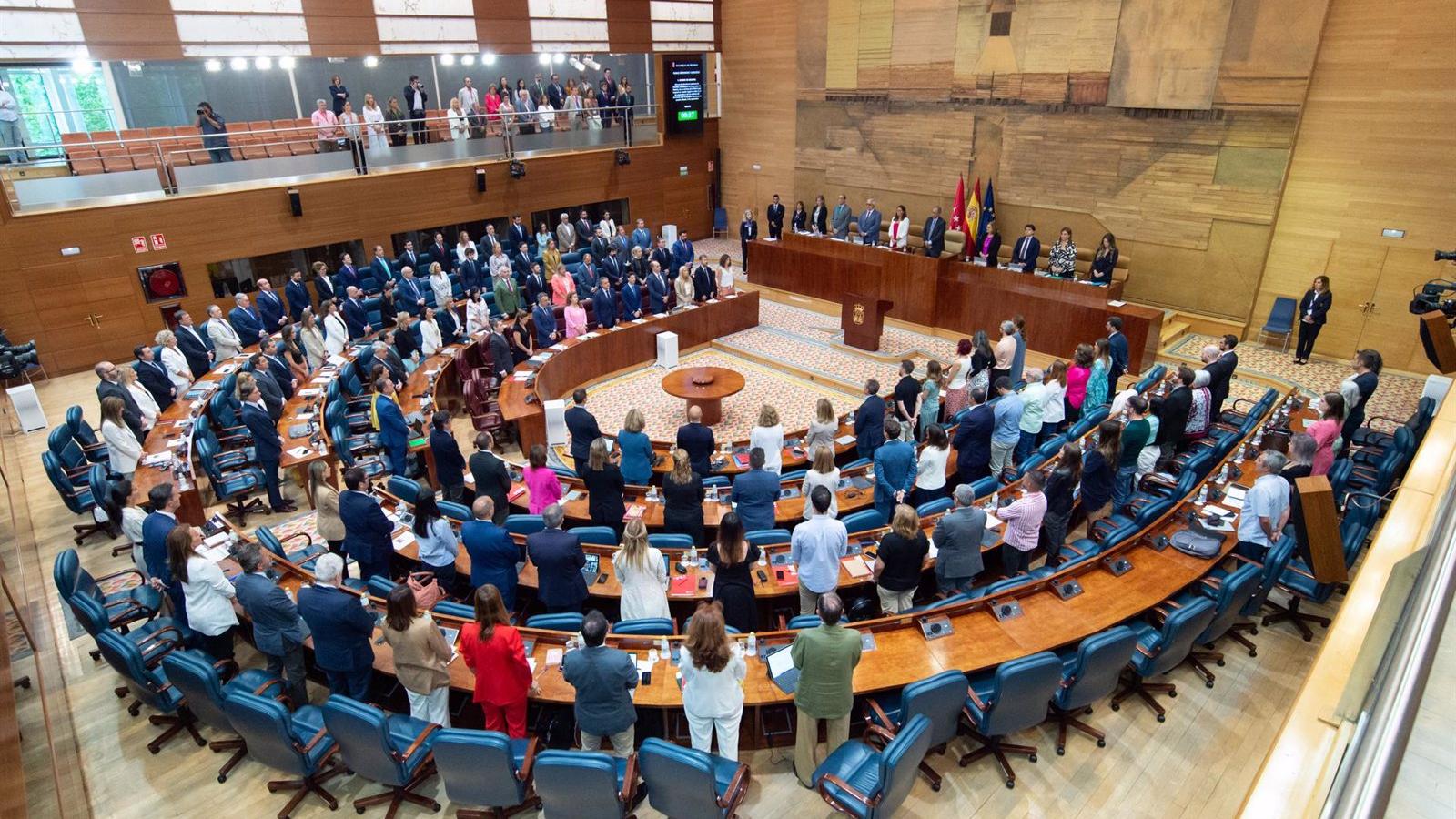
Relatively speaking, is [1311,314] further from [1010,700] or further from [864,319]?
[1010,700]

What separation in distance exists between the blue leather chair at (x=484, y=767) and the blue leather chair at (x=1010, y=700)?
9.50 feet

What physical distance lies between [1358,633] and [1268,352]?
478 inches

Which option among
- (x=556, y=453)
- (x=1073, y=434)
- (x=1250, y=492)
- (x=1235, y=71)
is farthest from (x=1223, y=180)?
(x=556, y=453)

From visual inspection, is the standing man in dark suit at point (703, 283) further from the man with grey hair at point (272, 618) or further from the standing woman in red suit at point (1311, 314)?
the man with grey hair at point (272, 618)

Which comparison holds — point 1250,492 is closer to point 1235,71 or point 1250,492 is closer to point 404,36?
point 1235,71

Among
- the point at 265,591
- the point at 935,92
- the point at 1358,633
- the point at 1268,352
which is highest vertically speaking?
the point at 935,92

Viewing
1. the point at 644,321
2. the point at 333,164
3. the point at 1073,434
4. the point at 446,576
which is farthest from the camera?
the point at 333,164

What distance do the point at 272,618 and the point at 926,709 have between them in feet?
14.8

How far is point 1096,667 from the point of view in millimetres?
5168

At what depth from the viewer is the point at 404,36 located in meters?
16.1

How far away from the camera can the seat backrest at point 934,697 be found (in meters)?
4.69

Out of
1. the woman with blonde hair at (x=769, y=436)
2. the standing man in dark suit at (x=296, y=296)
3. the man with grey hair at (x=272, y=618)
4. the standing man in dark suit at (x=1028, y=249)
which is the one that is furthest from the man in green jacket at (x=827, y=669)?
the standing man in dark suit at (x=296, y=296)

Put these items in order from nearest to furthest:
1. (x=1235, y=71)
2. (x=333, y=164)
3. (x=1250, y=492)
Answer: (x=1250, y=492), (x=1235, y=71), (x=333, y=164)

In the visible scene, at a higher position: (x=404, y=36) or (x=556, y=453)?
(x=404, y=36)
